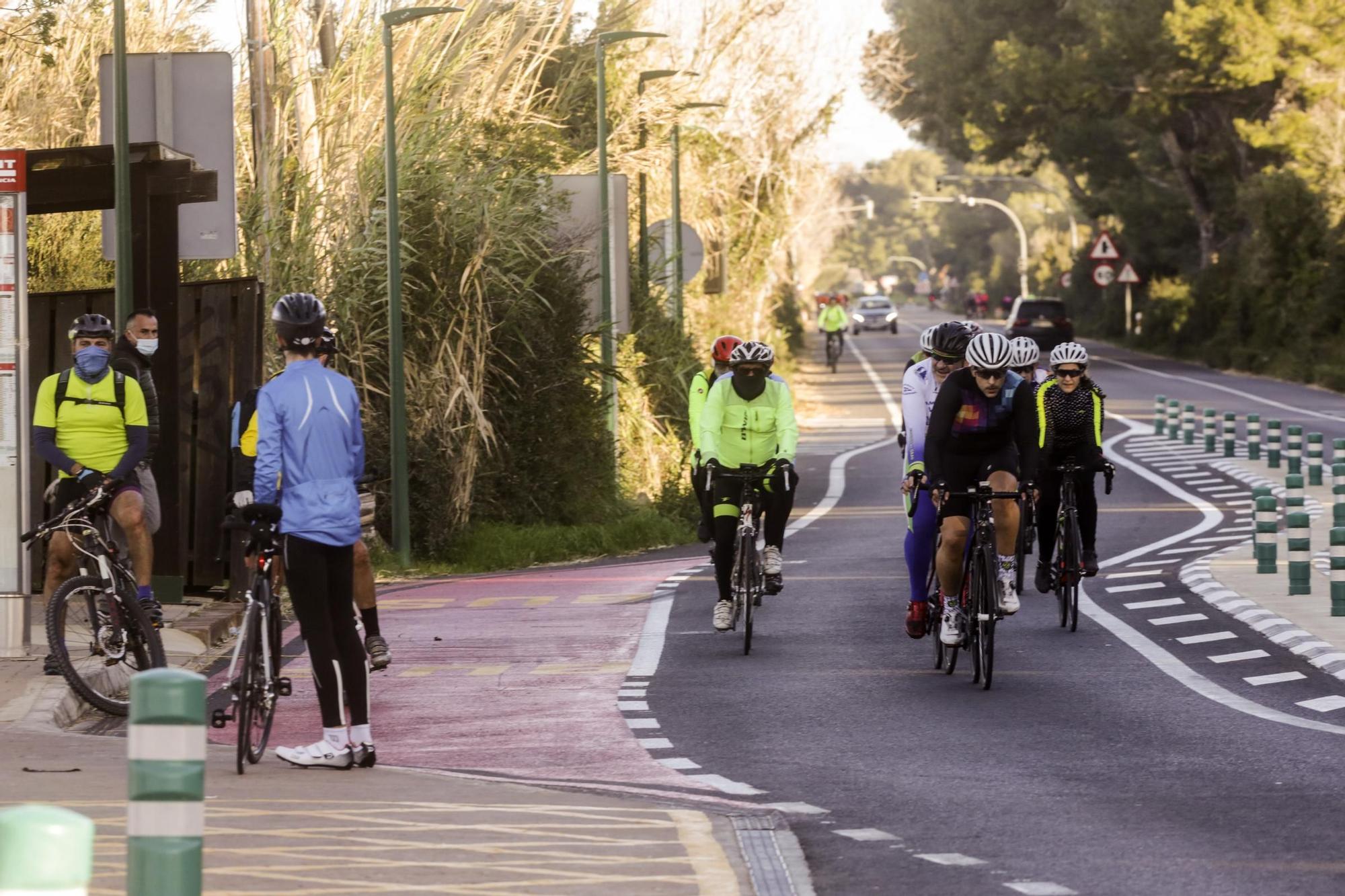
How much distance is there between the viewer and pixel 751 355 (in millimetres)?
13734

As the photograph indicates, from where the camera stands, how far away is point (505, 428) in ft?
76.6

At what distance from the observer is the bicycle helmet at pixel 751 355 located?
45.1 feet

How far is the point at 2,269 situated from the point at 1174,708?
6.36 m

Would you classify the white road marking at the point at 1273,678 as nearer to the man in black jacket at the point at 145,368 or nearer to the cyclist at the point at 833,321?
the man in black jacket at the point at 145,368

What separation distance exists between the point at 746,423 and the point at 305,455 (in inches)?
207

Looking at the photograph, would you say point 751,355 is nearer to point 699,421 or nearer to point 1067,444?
point 699,421

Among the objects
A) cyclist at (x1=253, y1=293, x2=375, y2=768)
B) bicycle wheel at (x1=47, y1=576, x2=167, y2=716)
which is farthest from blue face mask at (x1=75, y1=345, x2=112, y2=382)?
cyclist at (x1=253, y1=293, x2=375, y2=768)

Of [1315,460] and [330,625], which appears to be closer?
[330,625]

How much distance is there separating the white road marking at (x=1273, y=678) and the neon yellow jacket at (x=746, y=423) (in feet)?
9.66

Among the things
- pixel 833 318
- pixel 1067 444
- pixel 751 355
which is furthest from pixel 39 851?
pixel 833 318

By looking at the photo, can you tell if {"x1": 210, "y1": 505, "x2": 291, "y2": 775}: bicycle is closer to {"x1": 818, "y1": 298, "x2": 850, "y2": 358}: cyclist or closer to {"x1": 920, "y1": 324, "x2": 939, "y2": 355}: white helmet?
{"x1": 920, "y1": 324, "x2": 939, "y2": 355}: white helmet

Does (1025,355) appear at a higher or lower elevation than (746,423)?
higher

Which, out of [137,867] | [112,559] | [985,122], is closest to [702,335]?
[985,122]

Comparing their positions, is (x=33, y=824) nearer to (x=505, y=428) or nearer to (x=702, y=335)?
(x=505, y=428)
